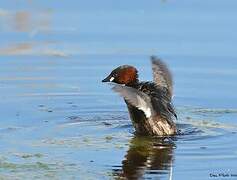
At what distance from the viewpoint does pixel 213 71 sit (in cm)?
1330

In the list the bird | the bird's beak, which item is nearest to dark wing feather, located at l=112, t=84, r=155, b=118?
the bird

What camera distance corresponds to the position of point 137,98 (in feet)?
36.4

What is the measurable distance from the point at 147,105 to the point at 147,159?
125 centimetres

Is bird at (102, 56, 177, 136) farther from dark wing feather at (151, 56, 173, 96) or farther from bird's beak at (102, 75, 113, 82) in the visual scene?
dark wing feather at (151, 56, 173, 96)

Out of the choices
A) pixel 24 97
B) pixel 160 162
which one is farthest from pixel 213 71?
pixel 160 162

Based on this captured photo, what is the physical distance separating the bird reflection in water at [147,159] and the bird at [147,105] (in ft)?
0.60

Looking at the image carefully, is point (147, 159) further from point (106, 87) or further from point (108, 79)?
point (106, 87)

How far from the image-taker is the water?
992 centimetres

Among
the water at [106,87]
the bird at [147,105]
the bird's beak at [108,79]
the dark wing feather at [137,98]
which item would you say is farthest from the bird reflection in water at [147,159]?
the bird's beak at [108,79]

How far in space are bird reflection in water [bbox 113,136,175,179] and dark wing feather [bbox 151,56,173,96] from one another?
0.97 m

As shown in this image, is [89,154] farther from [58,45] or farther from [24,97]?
[58,45]

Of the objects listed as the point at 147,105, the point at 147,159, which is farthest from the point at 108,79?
the point at 147,159

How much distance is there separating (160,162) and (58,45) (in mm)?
4439

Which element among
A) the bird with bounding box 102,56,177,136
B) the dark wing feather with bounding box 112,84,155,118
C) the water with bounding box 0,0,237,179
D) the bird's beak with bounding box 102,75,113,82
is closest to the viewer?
the water with bounding box 0,0,237,179
